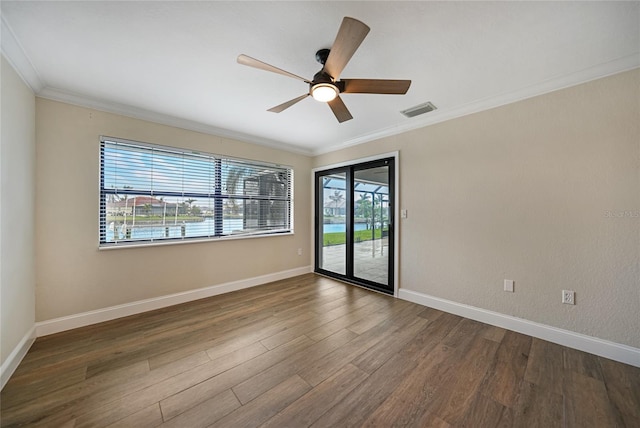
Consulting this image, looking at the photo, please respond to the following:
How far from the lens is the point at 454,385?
1705mm

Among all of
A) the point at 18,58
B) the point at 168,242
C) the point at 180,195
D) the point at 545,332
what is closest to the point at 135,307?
the point at 168,242

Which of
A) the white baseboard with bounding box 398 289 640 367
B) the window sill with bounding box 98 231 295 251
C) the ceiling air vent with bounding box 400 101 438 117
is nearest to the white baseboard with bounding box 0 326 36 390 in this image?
the window sill with bounding box 98 231 295 251

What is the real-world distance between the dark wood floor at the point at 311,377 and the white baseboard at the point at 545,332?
0.10m

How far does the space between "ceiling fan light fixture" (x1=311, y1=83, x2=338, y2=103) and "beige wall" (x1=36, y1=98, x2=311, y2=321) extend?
2310 mm

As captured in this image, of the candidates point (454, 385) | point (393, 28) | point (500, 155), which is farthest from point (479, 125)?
point (454, 385)

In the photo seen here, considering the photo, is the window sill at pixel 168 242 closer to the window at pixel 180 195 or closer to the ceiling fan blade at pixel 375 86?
the window at pixel 180 195

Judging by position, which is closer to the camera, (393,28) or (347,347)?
(393,28)

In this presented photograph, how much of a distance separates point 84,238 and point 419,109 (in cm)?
411

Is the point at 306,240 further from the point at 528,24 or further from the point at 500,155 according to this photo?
the point at 528,24

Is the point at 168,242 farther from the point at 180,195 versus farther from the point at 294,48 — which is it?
the point at 294,48

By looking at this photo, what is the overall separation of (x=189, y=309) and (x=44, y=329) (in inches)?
50.3

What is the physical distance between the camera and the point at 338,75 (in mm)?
1726

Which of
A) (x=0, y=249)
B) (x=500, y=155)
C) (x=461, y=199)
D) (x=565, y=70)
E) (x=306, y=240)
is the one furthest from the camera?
(x=306, y=240)

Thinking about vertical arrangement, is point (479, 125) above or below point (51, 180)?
above
